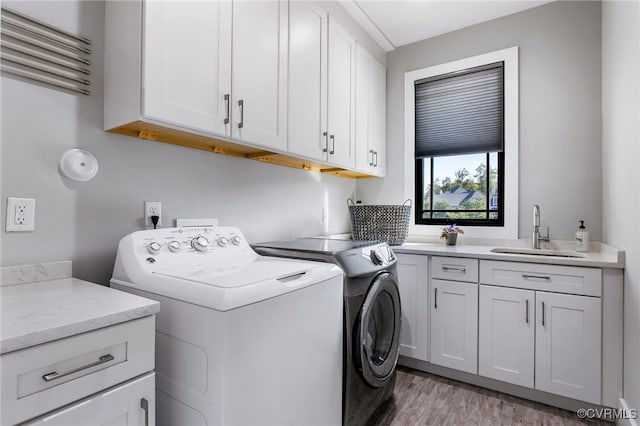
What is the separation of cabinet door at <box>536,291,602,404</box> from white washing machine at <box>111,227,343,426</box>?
4.52ft

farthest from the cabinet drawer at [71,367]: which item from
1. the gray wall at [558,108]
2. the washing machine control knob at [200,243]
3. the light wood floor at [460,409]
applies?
Answer: the gray wall at [558,108]

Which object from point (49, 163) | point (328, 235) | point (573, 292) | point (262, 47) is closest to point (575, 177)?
point (573, 292)

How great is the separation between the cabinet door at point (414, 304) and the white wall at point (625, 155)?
1.08 meters

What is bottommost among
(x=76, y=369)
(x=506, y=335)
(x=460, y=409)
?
(x=460, y=409)

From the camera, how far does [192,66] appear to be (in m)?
1.37

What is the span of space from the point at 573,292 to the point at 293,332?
5.75ft

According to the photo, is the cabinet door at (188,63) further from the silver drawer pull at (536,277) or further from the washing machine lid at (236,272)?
the silver drawer pull at (536,277)

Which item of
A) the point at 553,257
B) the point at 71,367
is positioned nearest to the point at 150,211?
the point at 71,367

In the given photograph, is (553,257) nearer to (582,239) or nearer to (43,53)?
(582,239)

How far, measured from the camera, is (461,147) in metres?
2.88

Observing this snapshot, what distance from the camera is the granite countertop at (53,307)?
72 centimetres

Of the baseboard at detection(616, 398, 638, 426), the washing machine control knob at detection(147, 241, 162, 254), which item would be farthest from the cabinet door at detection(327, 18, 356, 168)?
the baseboard at detection(616, 398, 638, 426)

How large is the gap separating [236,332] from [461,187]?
8.42ft

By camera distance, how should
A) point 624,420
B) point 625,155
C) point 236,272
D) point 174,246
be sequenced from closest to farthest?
1. point 236,272
2. point 174,246
3. point 624,420
4. point 625,155
